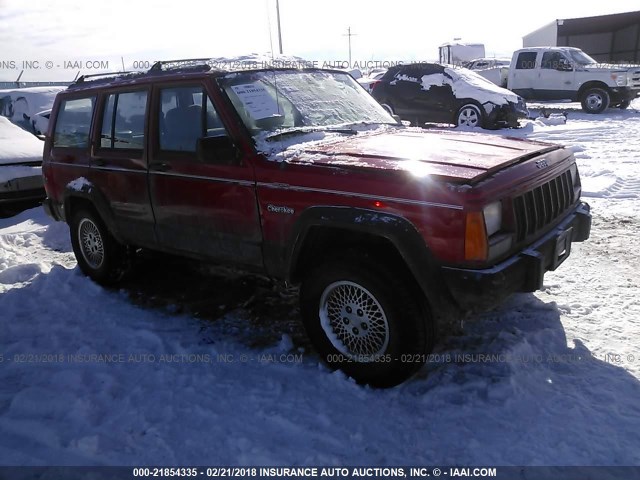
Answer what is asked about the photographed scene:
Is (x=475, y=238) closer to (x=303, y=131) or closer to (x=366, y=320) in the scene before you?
(x=366, y=320)

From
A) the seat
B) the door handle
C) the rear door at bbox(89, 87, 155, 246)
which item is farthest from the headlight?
the rear door at bbox(89, 87, 155, 246)

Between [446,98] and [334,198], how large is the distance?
33.4ft

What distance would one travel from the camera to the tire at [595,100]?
1561 centimetres

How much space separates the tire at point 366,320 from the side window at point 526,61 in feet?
52.9

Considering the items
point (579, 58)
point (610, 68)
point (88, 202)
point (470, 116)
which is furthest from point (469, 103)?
point (88, 202)

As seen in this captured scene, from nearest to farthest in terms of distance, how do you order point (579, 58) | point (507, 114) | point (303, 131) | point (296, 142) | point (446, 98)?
1. point (296, 142)
2. point (303, 131)
3. point (507, 114)
4. point (446, 98)
5. point (579, 58)

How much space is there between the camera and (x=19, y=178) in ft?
23.0

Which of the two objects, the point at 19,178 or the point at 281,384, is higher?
the point at 19,178

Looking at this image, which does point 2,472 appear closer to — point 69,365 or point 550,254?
point 69,365

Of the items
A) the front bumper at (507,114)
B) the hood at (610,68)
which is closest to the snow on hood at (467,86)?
the front bumper at (507,114)

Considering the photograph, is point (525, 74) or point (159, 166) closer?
point (159, 166)

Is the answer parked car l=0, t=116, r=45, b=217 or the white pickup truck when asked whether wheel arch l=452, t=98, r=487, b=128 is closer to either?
the white pickup truck

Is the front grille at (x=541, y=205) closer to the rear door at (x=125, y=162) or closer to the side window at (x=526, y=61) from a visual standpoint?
the rear door at (x=125, y=162)

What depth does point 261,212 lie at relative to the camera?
3.38 m
